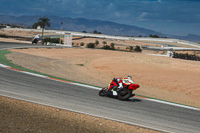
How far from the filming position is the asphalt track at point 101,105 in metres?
8.68

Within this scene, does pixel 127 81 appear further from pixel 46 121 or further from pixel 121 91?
pixel 46 121

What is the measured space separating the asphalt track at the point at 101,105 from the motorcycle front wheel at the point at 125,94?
0.71ft

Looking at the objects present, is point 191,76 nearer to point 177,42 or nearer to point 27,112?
→ point 27,112

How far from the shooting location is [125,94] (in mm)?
11117

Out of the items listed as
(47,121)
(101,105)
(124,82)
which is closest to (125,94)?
(124,82)

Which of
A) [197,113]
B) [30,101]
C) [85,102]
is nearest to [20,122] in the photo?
[30,101]

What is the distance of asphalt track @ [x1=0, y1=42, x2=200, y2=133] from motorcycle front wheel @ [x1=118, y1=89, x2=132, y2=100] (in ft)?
0.71

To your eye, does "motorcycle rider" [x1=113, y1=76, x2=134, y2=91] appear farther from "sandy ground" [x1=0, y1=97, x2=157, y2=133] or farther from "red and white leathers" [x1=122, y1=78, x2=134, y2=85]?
"sandy ground" [x1=0, y1=97, x2=157, y2=133]

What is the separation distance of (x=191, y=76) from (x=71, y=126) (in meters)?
22.3

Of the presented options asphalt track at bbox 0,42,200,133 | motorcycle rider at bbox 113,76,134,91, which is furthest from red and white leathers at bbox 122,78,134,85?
asphalt track at bbox 0,42,200,133

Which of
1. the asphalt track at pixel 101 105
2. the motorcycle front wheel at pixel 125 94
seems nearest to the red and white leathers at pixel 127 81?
the motorcycle front wheel at pixel 125 94

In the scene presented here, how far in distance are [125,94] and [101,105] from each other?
1645mm

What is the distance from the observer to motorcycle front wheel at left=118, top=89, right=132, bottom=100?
1104cm

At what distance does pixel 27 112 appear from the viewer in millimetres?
8016
